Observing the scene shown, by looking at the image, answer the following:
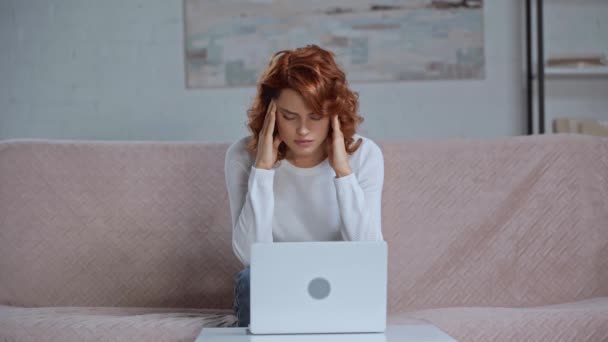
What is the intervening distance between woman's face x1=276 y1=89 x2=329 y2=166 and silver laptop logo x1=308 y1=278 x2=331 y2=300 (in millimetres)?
443

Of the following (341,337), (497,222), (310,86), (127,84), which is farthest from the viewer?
(127,84)

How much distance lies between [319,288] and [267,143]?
0.46 m

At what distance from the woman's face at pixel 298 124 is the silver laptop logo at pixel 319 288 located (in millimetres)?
443

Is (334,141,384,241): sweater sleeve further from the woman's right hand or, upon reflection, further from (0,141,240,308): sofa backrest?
(0,141,240,308): sofa backrest

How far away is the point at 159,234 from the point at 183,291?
17cm

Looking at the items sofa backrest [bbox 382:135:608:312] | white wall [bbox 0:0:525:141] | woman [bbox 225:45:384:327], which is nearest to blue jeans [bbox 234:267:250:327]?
woman [bbox 225:45:384:327]

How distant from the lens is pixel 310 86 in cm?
144

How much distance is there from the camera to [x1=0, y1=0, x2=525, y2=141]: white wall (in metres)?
2.71

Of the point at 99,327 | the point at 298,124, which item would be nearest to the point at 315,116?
the point at 298,124

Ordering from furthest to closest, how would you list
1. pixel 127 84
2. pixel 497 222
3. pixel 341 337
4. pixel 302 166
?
pixel 127 84
pixel 497 222
pixel 302 166
pixel 341 337

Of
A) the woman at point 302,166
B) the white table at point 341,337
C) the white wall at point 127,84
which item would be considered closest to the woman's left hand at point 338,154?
the woman at point 302,166

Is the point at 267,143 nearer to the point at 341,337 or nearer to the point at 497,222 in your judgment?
the point at 341,337

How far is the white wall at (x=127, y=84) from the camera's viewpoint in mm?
2711

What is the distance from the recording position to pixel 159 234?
6.06 feet
